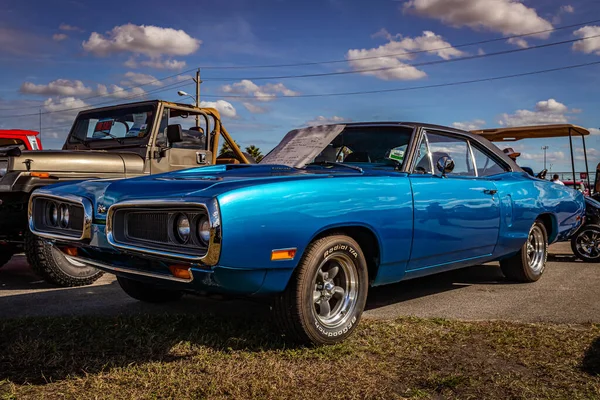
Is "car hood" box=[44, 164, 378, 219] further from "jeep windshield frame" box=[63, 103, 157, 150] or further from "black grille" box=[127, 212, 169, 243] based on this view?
"jeep windshield frame" box=[63, 103, 157, 150]

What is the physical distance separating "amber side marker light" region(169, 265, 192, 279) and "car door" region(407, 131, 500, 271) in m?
1.71

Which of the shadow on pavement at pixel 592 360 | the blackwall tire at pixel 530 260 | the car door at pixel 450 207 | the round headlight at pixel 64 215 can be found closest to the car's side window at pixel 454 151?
the car door at pixel 450 207

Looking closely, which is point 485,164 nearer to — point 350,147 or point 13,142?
point 350,147

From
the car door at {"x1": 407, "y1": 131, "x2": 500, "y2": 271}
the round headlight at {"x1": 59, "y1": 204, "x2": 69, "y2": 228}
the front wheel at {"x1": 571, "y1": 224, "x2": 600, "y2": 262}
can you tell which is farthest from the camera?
the front wheel at {"x1": 571, "y1": 224, "x2": 600, "y2": 262}

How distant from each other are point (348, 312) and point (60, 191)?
6.95 feet

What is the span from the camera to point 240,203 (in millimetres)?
3062

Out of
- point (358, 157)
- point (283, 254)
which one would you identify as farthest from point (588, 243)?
point (283, 254)

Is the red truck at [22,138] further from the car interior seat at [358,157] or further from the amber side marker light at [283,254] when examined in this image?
the amber side marker light at [283,254]

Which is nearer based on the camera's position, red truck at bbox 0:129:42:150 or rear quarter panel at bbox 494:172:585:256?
rear quarter panel at bbox 494:172:585:256

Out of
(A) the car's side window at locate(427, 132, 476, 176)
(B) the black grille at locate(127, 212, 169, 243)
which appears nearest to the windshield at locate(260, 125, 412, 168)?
(A) the car's side window at locate(427, 132, 476, 176)

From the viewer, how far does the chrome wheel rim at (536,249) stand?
20.1 feet

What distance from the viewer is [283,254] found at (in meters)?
3.25

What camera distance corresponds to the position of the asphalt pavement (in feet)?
15.3

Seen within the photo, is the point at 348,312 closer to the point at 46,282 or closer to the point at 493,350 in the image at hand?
the point at 493,350
